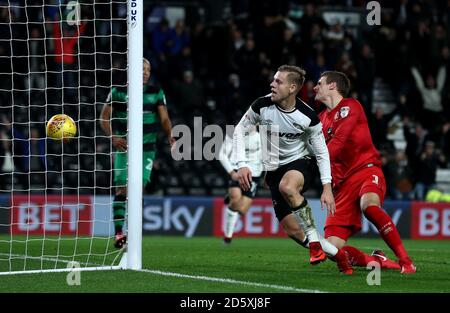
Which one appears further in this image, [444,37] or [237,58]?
[444,37]

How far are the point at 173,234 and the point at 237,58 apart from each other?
168 inches

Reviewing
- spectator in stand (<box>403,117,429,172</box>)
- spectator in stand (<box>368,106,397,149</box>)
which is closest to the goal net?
spectator in stand (<box>368,106,397,149</box>)

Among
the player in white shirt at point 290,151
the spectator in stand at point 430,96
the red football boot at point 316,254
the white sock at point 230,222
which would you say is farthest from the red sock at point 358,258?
the spectator in stand at point 430,96

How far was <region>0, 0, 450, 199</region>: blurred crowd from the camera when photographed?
1861cm

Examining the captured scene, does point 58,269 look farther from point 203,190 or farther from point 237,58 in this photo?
point 237,58

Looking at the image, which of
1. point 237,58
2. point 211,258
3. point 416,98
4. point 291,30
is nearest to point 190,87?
point 237,58

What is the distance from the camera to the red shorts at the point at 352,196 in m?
9.90

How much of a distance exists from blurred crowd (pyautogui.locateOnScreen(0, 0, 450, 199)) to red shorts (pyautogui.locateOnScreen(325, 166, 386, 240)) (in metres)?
8.33

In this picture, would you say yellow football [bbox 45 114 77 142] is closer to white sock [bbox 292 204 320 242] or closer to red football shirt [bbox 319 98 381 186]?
white sock [bbox 292 204 320 242]

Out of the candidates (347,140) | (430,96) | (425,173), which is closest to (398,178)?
(425,173)

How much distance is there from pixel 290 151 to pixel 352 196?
2.65 feet

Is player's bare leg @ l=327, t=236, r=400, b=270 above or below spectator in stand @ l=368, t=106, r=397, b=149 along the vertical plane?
below

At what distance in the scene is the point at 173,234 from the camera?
18438 mm

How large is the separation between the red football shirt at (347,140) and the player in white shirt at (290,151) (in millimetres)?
271
